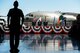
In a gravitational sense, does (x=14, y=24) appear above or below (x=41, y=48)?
above

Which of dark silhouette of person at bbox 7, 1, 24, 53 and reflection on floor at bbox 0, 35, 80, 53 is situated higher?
dark silhouette of person at bbox 7, 1, 24, 53

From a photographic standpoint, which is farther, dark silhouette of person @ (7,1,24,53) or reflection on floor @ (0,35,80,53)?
reflection on floor @ (0,35,80,53)

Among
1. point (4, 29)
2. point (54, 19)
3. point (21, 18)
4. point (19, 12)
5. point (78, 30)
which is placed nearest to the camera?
point (19, 12)

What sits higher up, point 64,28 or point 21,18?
point 21,18

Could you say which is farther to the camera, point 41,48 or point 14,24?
point 41,48

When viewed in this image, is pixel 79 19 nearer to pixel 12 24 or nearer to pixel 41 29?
pixel 41 29

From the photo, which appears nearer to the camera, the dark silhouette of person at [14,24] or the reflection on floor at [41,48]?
the dark silhouette of person at [14,24]

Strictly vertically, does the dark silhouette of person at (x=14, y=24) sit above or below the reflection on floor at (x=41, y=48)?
above

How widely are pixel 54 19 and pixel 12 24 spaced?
52.8 meters

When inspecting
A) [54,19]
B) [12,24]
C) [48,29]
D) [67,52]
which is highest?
[12,24]

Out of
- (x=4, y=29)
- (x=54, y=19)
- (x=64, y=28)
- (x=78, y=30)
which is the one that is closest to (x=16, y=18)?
(x=78, y=30)

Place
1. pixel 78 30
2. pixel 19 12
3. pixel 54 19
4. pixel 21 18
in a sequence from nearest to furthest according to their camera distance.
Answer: pixel 19 12 < pixel 21 18 < pixel 78 30 < pixel 54 19

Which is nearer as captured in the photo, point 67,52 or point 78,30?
point 67,52

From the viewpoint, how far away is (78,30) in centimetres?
2705
